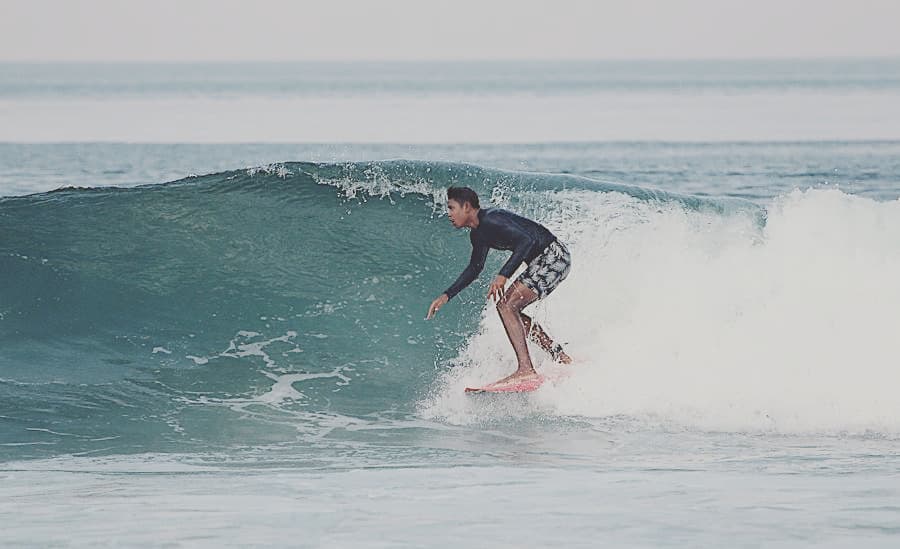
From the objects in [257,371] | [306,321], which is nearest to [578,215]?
[306,321]

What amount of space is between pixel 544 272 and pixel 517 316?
0.34 m

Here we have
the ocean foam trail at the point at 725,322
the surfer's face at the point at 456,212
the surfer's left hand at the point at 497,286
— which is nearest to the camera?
the surfer's left hand at the point at 497,286

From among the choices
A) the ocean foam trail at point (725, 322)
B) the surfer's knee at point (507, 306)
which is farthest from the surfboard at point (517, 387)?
the surfer's knee at point (507, 306)

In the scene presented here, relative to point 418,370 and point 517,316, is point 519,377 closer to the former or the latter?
point 517,316

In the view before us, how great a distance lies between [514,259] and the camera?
790cm

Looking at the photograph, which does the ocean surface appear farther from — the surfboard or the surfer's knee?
the surfer's knee

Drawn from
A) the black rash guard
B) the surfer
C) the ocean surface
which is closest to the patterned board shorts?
the surfer

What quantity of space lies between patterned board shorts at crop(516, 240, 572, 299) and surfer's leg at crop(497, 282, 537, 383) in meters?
0.05

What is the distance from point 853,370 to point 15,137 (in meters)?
35.0

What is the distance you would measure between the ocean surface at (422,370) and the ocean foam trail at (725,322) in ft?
0.09

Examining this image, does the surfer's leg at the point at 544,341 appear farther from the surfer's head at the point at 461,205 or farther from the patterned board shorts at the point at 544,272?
the surfer's head at the point at 461,205

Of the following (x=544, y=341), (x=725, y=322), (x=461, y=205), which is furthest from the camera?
(x=725, y=322)

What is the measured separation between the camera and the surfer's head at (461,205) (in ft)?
25.6

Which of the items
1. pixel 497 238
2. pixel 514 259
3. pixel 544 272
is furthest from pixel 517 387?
pixel 497 238
